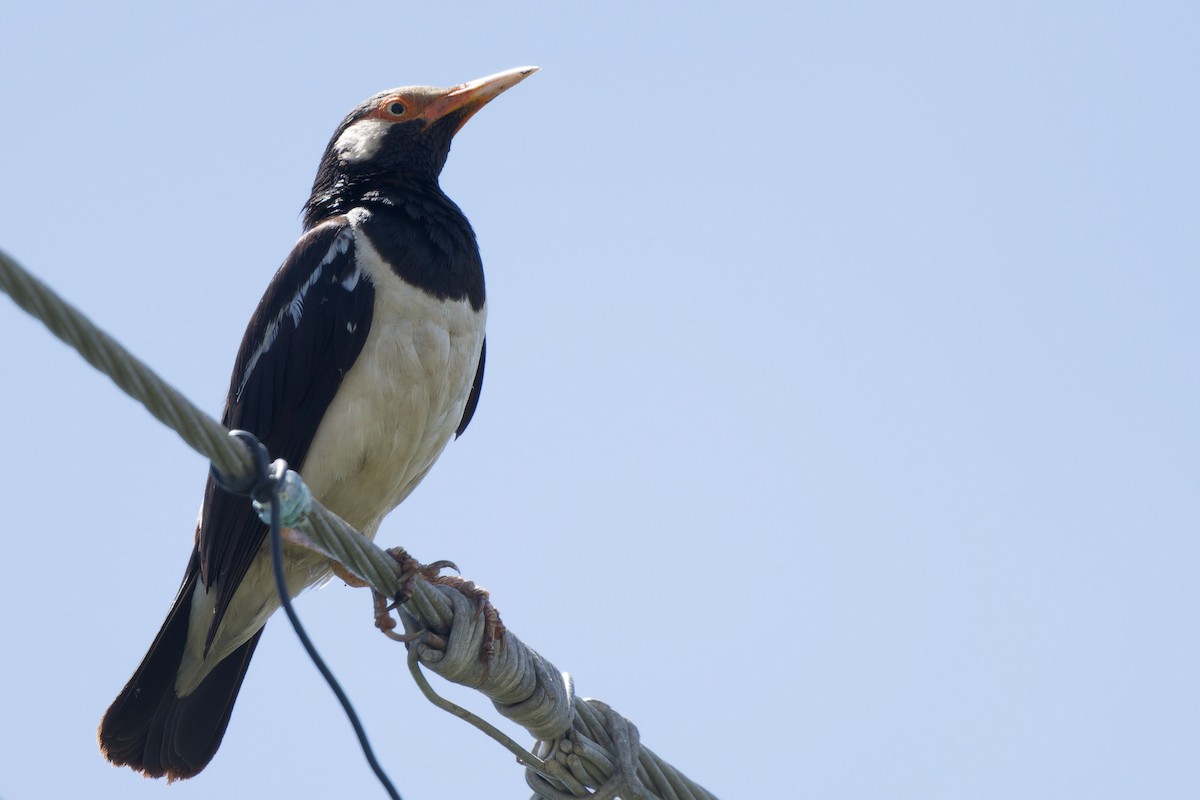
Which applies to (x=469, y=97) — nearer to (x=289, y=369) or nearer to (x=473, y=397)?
(x=473, y=397)

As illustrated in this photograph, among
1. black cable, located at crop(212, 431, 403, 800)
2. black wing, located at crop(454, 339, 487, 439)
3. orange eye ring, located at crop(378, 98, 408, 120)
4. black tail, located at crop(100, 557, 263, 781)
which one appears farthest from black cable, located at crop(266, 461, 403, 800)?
orange eye ring, located at crop(378, 98, 408, 120)

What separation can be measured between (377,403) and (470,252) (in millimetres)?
847

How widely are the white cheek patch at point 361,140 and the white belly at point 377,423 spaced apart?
0.85 metres

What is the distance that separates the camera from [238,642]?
17.7ft

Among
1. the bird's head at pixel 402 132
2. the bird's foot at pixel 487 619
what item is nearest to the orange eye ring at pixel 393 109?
the bird's head at pixel 402 132

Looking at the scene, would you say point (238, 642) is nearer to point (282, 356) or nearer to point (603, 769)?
point (282, 356)

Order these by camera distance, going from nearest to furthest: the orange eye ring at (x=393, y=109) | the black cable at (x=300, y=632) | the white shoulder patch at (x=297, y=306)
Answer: the black cable at (x=300, y=632)
the white shoulder patch at (x=297, y=306)
the orange eye ring at (x=393, y=109)

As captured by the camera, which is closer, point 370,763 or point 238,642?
point 370,763

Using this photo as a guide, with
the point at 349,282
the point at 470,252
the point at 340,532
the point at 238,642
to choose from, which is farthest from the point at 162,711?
the point at 340,532

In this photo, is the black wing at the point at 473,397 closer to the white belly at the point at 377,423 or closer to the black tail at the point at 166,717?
the white belly at the point at 377,423

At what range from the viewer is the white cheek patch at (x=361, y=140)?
623cm

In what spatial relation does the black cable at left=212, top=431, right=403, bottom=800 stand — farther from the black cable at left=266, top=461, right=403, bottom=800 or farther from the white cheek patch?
the white cheek patch

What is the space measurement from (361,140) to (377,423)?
67.4 inches

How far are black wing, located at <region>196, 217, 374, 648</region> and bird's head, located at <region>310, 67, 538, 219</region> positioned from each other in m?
0.75
